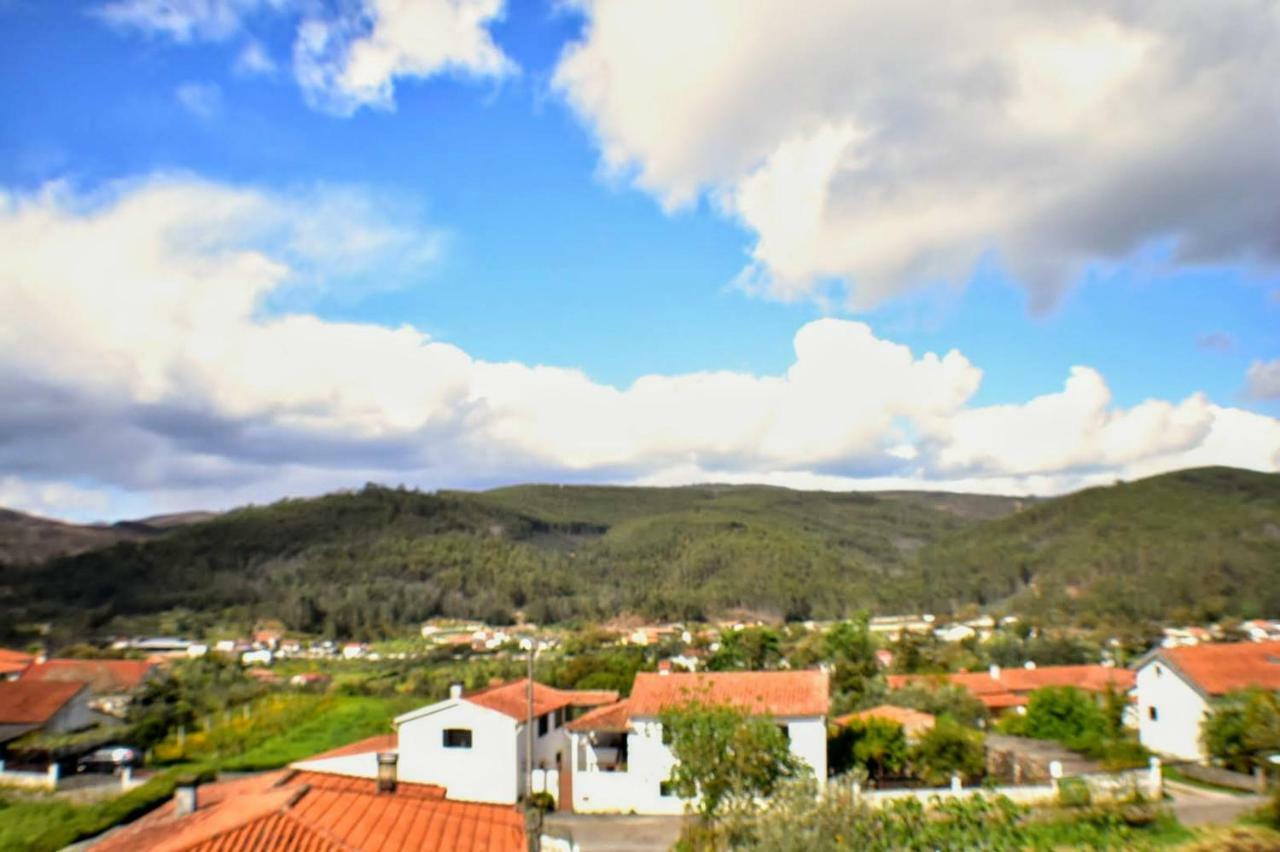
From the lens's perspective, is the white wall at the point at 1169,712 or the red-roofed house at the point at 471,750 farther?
the white wall at the point at 1169,712

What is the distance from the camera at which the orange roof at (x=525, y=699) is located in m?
31.4

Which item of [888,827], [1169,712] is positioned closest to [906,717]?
[1169,712]

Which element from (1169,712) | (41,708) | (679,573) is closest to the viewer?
(1169,712)

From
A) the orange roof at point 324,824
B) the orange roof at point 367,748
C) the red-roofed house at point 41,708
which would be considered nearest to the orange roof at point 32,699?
the red-roofed house at point 41,708

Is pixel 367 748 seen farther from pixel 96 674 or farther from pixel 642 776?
pixel 96 674

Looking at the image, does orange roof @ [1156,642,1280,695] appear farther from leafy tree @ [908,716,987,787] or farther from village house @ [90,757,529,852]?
village house @ [90,757,529,852]

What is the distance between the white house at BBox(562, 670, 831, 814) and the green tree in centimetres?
470

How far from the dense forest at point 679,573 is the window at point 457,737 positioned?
10246 cm

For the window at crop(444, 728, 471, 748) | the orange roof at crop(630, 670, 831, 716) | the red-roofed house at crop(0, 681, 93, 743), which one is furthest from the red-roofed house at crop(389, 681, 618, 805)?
the red-roofed house at crop(0, 681, 93, 743)

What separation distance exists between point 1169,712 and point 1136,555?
11364 centimetres

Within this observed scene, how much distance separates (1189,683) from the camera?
36.7 metres

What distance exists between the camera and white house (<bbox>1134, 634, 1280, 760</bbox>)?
35750 mm

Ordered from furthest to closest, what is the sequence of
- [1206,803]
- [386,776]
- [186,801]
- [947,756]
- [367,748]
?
[367,748] < [947,756] < [1206,803] < [386,776] < [186,801]

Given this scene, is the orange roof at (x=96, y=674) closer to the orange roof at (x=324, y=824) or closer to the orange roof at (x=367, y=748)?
the orange roof at (x=367, y=748)
